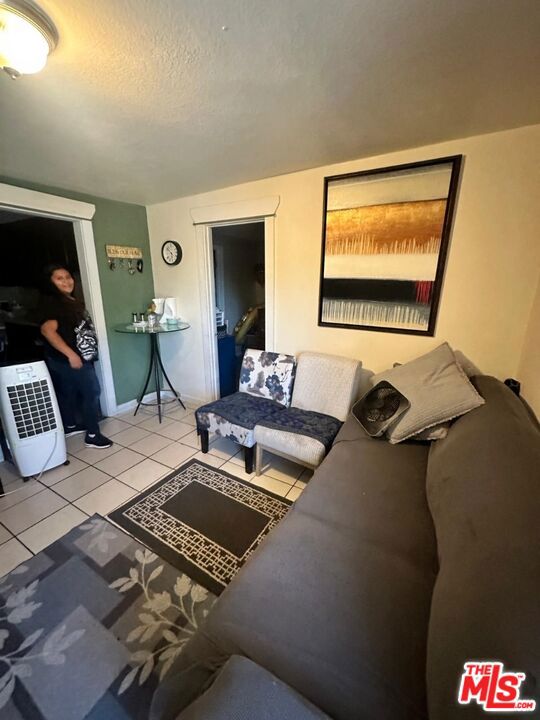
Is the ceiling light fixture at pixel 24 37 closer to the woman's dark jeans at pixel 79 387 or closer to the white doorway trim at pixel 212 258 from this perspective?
the white doorway trim at pixel 212 258

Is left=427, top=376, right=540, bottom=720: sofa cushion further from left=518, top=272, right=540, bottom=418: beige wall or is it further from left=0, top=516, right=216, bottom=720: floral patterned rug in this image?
left=0, top=516, right=216, bottom=720: floral patterned rug

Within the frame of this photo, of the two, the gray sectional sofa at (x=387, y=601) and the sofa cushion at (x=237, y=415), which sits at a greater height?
the gray sectional sofa at (x=387, y=601)

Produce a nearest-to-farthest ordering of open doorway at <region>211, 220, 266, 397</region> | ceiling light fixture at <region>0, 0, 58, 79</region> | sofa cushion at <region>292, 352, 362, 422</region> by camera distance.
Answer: ceiling light fixture at <region>0, 0, 58, 79</region>, sofa cushion at <region>292, 352, 362, 422</region>, open doorway at <region>211, 220, 266, 397</region>

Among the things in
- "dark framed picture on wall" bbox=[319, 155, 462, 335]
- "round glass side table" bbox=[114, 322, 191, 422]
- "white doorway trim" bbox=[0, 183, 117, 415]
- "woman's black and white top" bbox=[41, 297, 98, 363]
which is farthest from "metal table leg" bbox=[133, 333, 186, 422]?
"dark framed picture on wall" bbox=[319, 155, 462, 335]

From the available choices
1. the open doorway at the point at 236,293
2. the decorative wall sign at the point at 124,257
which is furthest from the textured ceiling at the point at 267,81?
the open doorway at the point at 236,293

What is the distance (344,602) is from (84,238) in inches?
131

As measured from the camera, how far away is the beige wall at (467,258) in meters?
1.70

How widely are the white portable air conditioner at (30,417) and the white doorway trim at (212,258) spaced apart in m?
1.48

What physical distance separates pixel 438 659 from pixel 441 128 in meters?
2.28

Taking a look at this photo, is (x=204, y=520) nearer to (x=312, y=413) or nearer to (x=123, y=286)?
(x=312, y=413)

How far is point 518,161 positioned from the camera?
1663 millimetres

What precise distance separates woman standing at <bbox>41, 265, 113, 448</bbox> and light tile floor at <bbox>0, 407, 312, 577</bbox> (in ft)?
0.85

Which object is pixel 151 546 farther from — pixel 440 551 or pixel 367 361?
pixel 367 361

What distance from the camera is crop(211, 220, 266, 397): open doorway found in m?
3.69
